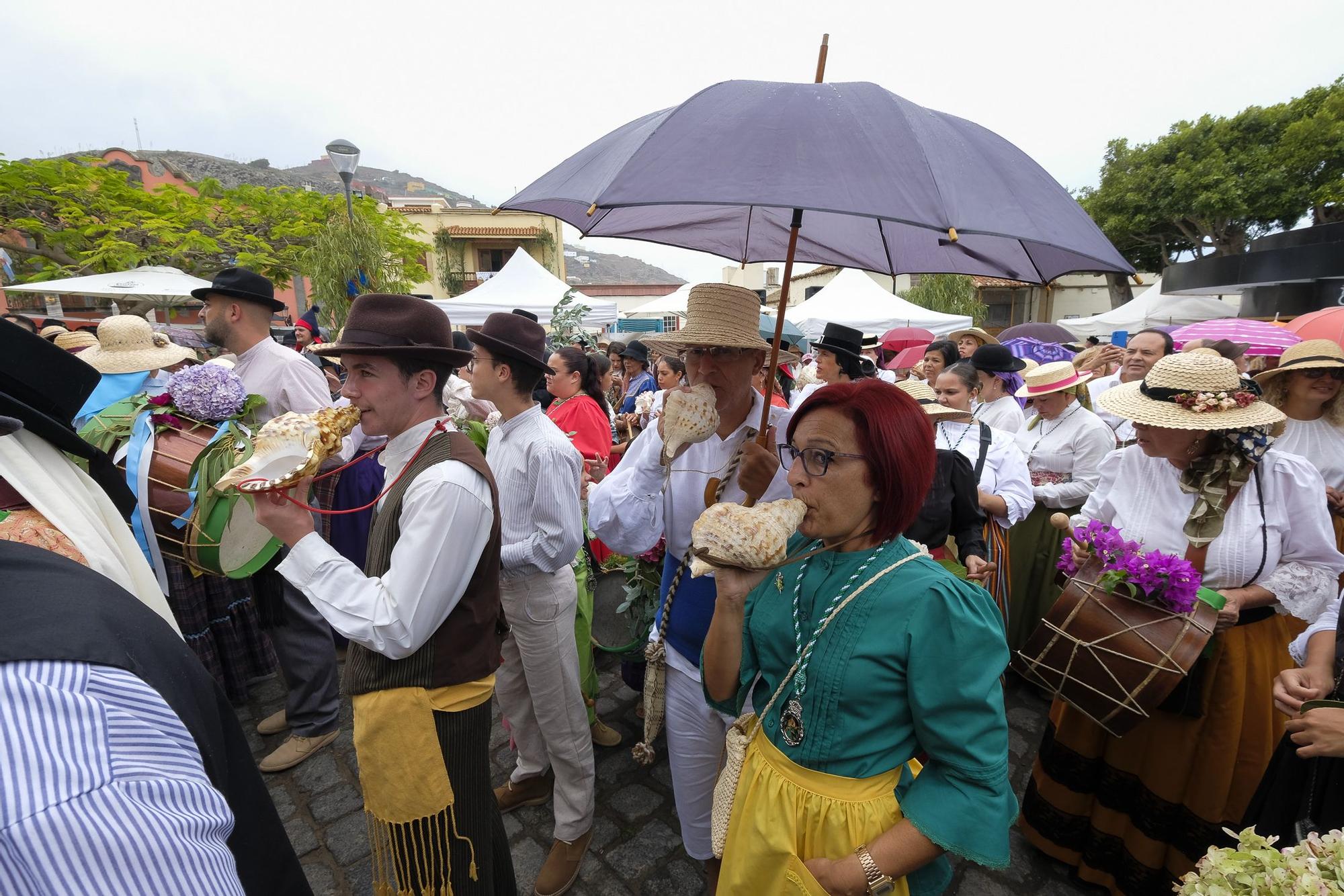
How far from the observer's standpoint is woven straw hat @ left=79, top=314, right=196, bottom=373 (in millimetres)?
3936

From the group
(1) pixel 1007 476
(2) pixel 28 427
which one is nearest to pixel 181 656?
(2) pixel 28 427

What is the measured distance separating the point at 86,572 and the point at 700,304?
192cm

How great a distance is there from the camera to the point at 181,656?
1.05 metres

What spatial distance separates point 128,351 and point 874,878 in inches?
205

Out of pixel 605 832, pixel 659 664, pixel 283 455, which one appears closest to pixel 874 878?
pixel 659 664

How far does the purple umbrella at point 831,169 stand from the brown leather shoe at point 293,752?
337 centimetres

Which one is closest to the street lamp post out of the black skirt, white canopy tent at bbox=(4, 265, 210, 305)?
white canopy tent at bbox=(4, 265, 210, 305)

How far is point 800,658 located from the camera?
1.58m

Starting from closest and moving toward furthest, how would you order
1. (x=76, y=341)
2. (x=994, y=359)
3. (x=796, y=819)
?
(x=796, y=819), (x=994, y=359), (x=76, y=341)

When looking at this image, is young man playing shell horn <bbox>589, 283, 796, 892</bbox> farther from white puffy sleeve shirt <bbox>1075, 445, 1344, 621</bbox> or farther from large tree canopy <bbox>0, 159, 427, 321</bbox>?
Result: large tree canopy <bbox>0, 159, 427, 321</bbox>

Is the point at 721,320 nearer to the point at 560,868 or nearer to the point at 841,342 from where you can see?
the point at 560,868

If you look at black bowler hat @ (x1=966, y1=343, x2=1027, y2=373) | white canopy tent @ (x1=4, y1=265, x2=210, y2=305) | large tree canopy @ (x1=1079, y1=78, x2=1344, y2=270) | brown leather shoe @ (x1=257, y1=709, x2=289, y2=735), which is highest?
large tree canopy @ (x1=1079, y1=78, x2=1344, y2=270)

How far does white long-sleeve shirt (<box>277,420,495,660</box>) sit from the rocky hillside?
8831cm

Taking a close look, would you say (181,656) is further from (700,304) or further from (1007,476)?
(1007,476)
